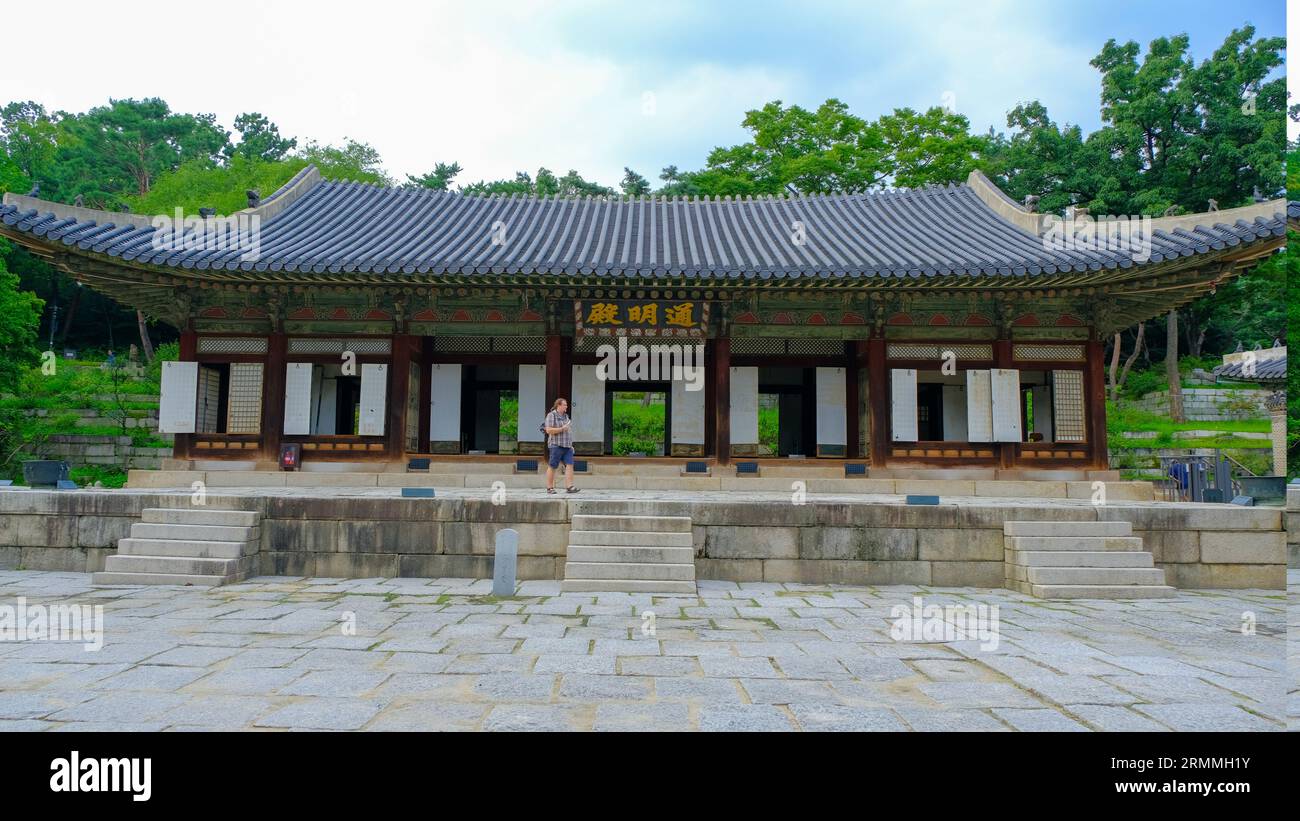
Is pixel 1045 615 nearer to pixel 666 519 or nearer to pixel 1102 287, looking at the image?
pixel 666 519

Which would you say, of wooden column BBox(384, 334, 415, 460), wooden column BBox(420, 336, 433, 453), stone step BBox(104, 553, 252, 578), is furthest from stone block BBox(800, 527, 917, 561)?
wooden column BBox(420, 336, 433, 453)

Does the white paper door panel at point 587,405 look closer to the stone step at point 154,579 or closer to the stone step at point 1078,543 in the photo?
the stone step at point 154,579

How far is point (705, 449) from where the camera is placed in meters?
15.6

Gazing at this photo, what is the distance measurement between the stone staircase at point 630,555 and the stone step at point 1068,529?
4.31m

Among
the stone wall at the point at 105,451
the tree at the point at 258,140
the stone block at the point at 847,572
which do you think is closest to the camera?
the stone block at the point at 847,572

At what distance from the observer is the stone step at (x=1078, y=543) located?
9148mm

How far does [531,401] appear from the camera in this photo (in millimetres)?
15156

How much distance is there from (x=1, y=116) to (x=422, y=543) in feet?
195

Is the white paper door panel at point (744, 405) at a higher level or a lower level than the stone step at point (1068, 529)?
higher

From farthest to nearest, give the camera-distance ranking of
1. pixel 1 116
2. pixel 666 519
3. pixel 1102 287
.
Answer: pixel 1 116, pixel 1102 287, pixel 666 519

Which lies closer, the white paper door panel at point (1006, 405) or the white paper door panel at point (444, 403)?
the white paper door panel at point (1006, 405)

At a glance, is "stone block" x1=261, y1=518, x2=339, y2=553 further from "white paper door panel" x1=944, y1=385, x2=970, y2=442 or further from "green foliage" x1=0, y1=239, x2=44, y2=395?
"green foliage" x1=0, y1=239, x2=44, y2=395

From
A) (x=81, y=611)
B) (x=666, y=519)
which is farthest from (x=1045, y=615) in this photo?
(x=81, y=611)

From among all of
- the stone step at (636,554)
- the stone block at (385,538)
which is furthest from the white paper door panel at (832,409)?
the stone block at (385,538)
